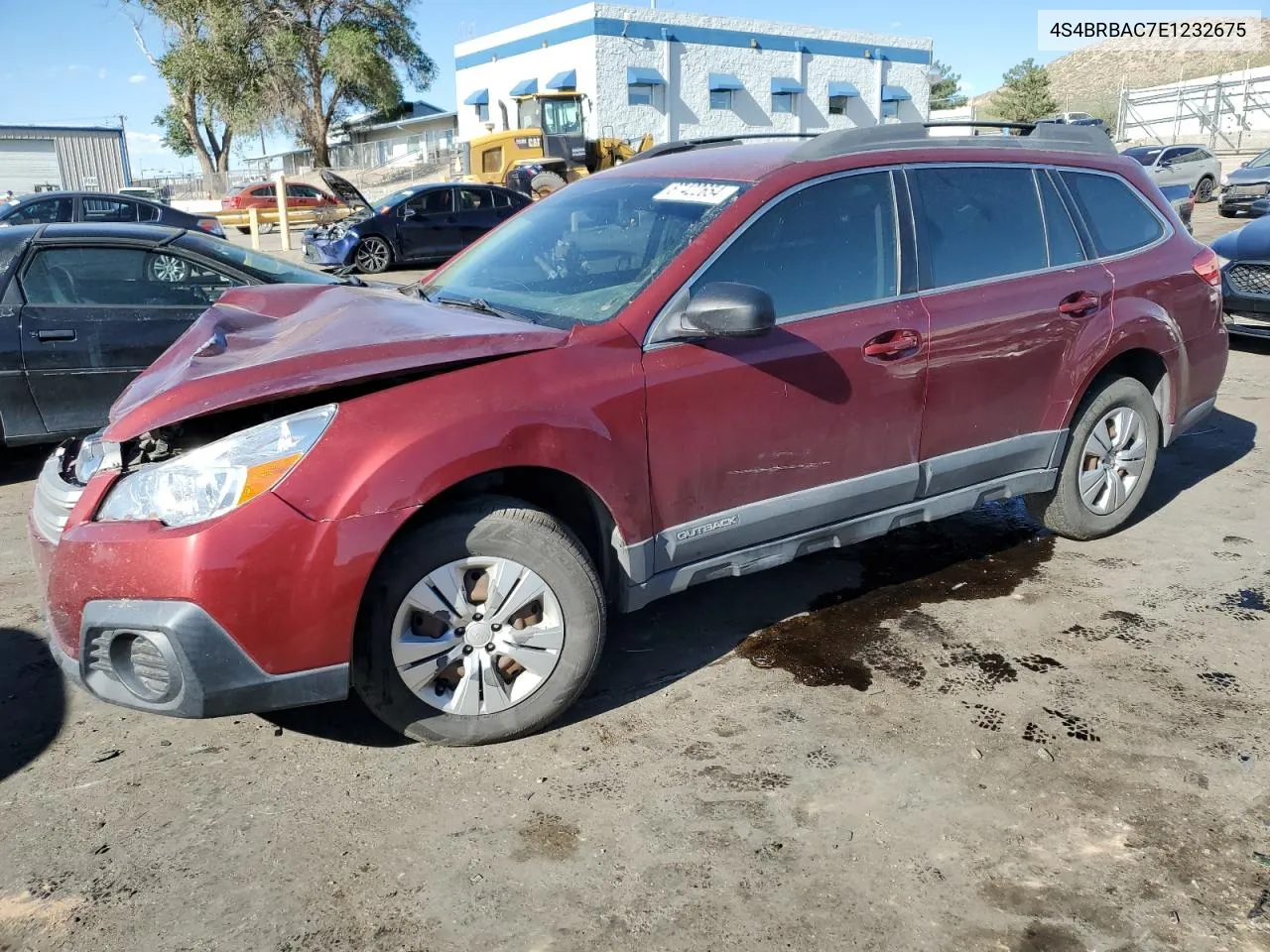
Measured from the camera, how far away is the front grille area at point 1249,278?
8.09 metres

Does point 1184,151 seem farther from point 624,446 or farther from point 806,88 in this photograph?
point 624,446

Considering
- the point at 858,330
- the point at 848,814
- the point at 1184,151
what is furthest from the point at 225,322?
the point at 1184,151

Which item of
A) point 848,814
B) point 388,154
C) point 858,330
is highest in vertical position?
point 388,154

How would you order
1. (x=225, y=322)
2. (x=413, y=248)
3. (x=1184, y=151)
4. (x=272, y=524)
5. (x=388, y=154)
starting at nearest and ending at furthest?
(x=272, y=524) → (x=225, y=322) → (x=413, y=248) → (x=1184, y=151) → (x=388, y=154)

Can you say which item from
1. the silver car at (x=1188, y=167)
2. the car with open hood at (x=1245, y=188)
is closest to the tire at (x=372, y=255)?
the car with open hood at (x=1245, y=188)

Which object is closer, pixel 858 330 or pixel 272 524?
pixel 272 524

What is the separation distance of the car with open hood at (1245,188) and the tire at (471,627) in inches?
832

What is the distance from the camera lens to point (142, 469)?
2.69 m

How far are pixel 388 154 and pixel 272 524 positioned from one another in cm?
5638

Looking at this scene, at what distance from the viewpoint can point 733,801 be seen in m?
2.78

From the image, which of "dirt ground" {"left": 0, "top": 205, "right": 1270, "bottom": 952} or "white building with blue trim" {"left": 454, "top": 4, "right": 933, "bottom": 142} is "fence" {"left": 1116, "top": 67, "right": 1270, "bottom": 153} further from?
"dirt ground" {"left": 0, "top": 205, "right": 1270, "bottom": 952}

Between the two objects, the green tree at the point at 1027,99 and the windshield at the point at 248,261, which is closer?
the windshield at the point at 248,261

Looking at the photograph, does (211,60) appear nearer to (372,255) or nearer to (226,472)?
(372,255)

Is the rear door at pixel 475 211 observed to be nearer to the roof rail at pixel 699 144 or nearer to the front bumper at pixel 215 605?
the roof rail at pixel 699 144
